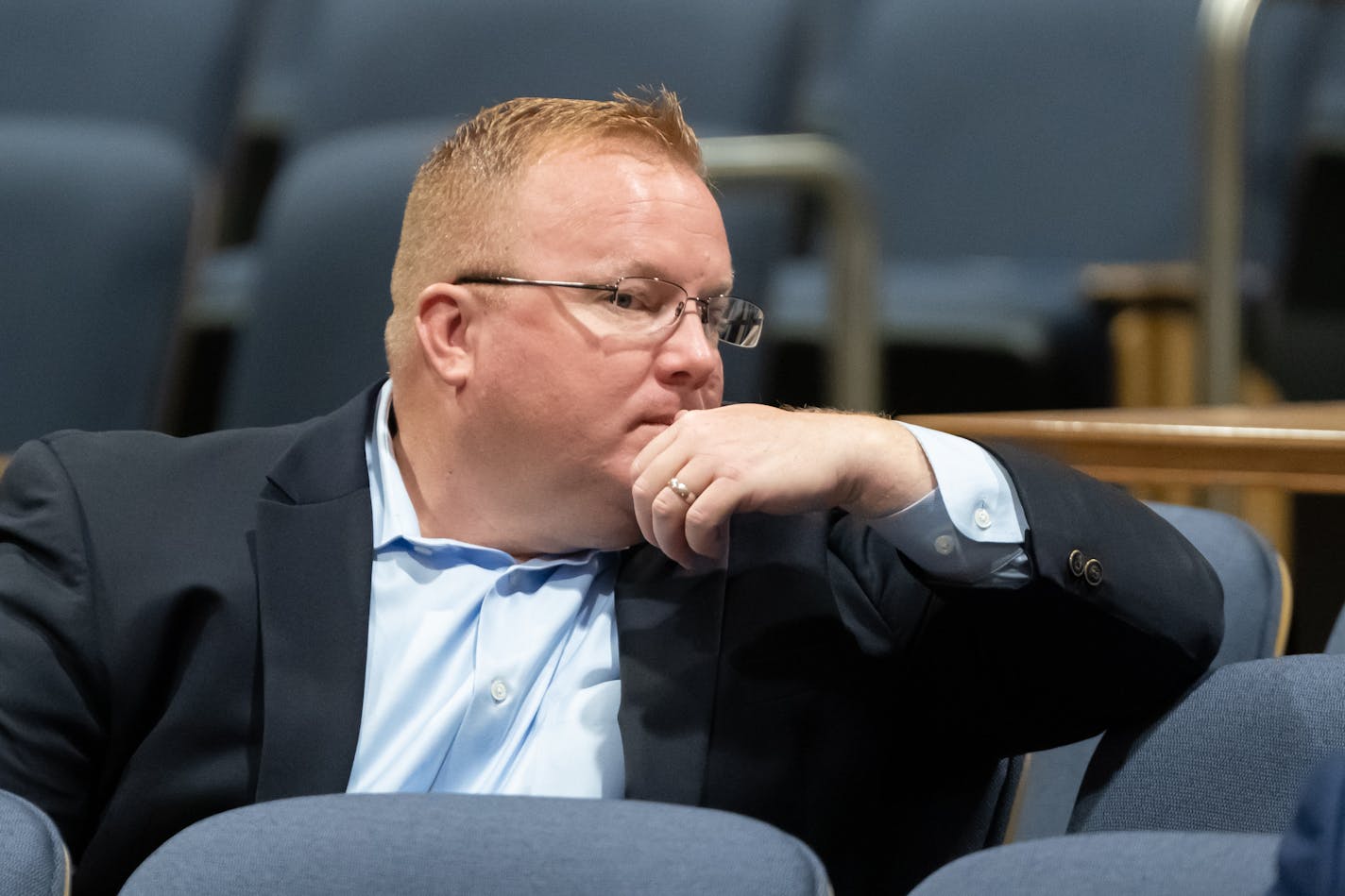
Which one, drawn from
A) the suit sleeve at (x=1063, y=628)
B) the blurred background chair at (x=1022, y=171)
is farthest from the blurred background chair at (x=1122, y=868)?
the blurred background chair at (x=1022, y=171)

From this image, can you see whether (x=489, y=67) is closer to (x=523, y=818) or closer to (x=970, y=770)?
(x=970, y=770)

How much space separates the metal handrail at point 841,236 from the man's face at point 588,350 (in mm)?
413

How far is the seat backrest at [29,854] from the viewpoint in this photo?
1.50 feet

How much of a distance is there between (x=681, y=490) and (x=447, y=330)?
0.18 m

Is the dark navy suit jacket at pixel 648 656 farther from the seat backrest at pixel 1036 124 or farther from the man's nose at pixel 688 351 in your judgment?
the seat backrest at pixel 1036 124

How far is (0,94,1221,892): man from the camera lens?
2.13ft

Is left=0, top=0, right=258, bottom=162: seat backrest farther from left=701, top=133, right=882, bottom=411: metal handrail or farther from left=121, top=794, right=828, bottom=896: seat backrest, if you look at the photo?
left=121, top=794, right=828, bottom=896: seat backrest

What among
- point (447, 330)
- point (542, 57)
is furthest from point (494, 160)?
point (542, 57)

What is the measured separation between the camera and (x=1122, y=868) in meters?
0.43

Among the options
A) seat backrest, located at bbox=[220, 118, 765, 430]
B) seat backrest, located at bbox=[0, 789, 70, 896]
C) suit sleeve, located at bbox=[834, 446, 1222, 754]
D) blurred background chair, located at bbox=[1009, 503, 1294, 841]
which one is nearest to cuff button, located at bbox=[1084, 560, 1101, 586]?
suit sleeve, located at bbox=[834, 446, 1222, 754]

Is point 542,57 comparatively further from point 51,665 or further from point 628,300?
point 51,665

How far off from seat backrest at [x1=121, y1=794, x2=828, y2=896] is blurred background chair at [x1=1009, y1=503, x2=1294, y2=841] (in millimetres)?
303

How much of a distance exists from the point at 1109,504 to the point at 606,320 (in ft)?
0.74

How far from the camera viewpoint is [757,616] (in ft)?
2.27
